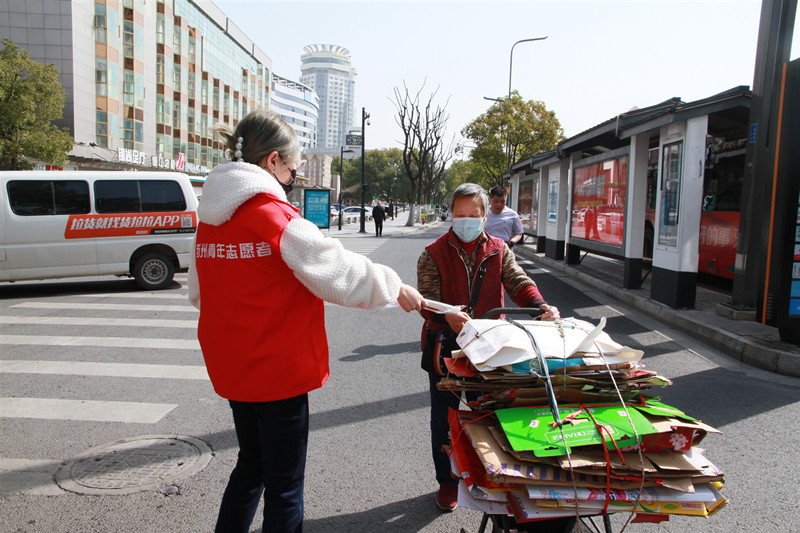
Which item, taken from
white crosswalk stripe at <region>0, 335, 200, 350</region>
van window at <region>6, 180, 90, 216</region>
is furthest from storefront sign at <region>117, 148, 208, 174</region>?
white crosswalk stripe at <region>0, 335, 200, 350</region>

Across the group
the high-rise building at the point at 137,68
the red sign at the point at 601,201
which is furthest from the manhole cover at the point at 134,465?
the high-rise building at the point at 137,68

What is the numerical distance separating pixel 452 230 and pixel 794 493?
2651 millimetres

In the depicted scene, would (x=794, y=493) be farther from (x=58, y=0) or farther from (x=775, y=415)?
(x=58, y=0)

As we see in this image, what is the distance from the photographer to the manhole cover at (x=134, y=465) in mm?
3443

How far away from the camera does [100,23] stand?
34.3 metres

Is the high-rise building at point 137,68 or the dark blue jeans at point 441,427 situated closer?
the dark blue jeans at point 441,427

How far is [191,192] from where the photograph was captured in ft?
35.6

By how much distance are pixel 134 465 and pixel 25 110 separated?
74.1 ft

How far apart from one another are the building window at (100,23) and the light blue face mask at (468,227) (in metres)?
38.9

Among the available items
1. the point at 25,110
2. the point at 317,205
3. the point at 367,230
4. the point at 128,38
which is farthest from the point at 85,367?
the point at 128,38

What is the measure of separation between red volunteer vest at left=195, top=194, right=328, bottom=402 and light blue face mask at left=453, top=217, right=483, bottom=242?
1.18 m

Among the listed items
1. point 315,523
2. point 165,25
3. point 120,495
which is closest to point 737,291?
point 315,523

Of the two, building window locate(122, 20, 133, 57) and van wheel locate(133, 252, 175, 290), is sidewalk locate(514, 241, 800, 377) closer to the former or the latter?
van wheel locate(133, 252, 175, 290)

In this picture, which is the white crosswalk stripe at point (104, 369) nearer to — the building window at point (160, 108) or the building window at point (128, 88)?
the building window at point (128, 88)
